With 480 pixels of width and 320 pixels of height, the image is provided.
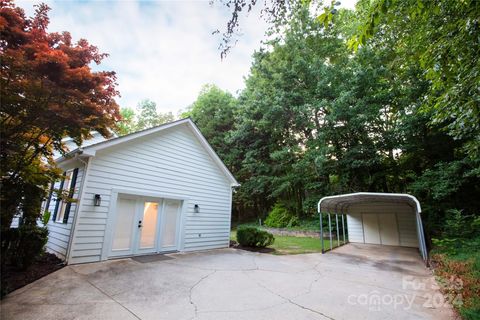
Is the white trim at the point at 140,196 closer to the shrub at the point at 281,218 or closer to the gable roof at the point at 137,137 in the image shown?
the gable roof at the point at 137,137

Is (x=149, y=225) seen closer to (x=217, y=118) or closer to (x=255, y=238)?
(x=255, y=238)

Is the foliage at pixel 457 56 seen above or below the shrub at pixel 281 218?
above

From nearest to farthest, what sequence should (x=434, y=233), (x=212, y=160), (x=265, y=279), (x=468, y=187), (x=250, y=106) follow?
(x=265, y=279) → (x=212, y=160) → (x=468, y=187) → (x=434, y=233) → (x=250, y=106)

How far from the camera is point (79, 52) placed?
15.2 ft

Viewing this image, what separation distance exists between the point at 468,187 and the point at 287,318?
13.0m

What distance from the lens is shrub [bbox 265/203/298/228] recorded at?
17180 millimetres

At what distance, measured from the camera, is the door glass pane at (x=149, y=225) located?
735cm

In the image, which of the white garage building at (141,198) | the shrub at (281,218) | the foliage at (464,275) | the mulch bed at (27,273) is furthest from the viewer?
the shrub at (281,218)

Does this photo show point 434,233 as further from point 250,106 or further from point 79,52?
point 79,52

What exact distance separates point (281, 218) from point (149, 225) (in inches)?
495

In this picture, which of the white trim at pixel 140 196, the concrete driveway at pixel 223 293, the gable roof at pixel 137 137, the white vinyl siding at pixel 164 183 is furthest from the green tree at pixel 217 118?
the concrete driveway at pixel 223 293

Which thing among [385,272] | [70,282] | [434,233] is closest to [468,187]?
[434,233]

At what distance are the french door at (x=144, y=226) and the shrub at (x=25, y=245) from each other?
178cm

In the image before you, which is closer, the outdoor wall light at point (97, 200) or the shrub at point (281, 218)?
the outdoor wall light at point (97, 200)
